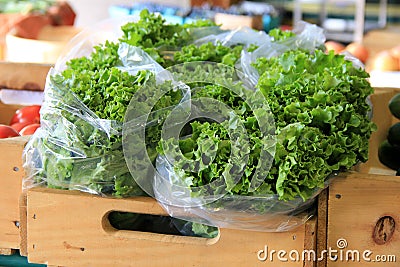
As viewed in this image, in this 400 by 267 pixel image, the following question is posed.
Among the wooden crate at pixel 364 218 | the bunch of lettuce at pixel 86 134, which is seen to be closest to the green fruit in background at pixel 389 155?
the wooden crate at pixel 364 218

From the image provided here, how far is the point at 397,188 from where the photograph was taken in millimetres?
1244

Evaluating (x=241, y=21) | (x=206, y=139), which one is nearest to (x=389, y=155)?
(x=206, y=139)

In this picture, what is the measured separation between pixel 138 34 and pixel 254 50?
29 cm

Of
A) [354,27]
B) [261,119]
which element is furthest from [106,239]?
[354,27]

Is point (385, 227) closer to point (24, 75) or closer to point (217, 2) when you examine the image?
point (24, 75)

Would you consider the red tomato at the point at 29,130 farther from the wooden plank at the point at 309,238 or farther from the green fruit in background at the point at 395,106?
the green fruit in background at the point at 395,106

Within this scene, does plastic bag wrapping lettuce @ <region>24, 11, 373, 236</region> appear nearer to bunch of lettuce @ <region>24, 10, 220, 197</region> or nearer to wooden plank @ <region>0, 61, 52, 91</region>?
bunch of lettuce @ <region>24, 10, 220, 197</region>

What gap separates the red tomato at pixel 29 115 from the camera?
69.4 inches

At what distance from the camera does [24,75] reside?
1994 millimetres

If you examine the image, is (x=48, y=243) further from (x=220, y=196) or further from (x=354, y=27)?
(x=354, y=27)

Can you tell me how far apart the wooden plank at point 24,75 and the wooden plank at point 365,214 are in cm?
A: 103

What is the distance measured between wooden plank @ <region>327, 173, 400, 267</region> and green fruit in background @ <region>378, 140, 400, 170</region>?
1.66 ft

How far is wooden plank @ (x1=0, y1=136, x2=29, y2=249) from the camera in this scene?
138cm

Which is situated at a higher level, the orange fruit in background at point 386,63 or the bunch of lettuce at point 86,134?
the bunch of lettuce at point 86,134
